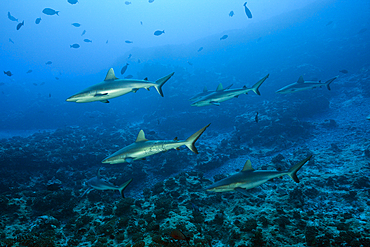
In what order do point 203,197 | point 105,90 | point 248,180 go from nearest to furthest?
point 105,90, point 248,180, point 203,197

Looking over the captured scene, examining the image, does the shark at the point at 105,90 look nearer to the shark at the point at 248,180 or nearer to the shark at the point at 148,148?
the shark at the point at 148,148

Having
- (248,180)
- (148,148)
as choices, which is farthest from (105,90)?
(248,180)

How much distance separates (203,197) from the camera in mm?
6727

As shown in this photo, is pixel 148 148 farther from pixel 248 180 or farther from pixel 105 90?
pixel 248 180

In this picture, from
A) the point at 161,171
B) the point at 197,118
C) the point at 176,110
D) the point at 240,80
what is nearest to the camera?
the point at 161,171

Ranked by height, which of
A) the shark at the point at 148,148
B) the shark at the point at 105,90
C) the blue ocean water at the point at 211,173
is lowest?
the blue ocean water at the point at 211,173

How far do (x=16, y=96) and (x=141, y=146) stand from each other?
67130mm

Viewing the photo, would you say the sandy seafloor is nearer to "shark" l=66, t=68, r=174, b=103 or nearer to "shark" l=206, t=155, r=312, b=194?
"shark" l=206, t=155, r=312, b=194

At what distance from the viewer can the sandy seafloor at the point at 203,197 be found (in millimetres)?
4191

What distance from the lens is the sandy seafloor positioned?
4191mm

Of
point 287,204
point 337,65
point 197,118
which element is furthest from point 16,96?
point 337,65

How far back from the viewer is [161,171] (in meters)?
12.0

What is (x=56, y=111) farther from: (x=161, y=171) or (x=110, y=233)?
(x=110, y=233)

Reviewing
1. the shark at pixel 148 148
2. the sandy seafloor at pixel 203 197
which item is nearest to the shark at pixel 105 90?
the shark at pixel 148 148
